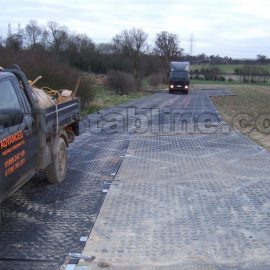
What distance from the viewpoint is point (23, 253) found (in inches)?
202

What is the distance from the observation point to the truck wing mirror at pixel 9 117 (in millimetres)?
→ 5176

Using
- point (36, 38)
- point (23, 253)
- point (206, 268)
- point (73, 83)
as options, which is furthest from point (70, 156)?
point (36, 38)

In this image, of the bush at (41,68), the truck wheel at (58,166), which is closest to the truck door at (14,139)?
the truck wheel at (58,166)

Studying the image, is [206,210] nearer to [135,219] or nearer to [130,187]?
[135,219]

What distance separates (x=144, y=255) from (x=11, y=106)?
8.23ft

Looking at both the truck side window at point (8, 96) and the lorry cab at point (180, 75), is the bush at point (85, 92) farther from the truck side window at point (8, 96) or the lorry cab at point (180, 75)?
the lorry cab at point (180, 75)

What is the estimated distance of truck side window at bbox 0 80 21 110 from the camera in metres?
5.86

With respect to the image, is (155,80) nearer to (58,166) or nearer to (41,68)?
(41,68)

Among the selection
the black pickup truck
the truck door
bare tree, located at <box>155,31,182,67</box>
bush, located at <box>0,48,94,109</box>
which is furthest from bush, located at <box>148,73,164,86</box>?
the truck door

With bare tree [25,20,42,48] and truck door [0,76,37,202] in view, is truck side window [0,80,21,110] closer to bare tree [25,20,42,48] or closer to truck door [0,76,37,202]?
truck door [0,76,37,202]

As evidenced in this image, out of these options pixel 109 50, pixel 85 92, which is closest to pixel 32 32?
pixel 109 50

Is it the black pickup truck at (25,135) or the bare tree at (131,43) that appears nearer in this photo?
the black pickup truck at (25,135)

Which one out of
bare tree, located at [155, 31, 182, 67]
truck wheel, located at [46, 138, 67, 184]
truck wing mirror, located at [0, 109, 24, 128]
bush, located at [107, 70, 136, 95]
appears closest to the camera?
truck wing mirror, located at [0, 109, 24, 128]

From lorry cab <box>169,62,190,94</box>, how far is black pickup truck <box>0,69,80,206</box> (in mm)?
42867
